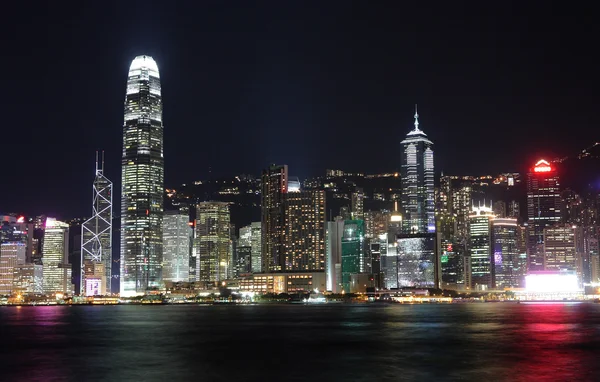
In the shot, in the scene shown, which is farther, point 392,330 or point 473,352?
point 392,330

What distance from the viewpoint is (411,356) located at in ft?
241

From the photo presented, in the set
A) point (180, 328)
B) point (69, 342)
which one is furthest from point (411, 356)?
point (180, 328)

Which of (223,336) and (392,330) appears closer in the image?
(223,336)

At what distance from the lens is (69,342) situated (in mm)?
94062

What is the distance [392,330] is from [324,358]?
4109cm

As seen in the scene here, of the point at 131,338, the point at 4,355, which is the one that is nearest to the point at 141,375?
the point at 4,355

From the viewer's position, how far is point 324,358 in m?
72.7

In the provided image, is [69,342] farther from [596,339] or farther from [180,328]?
[596,339]

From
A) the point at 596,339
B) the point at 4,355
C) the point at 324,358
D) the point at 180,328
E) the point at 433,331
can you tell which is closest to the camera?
the point at 324,358

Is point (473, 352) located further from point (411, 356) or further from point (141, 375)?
point (141, 375)

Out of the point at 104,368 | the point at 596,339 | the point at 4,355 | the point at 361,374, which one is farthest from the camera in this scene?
the point at 596,339

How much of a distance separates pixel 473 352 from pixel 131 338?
44.4 m

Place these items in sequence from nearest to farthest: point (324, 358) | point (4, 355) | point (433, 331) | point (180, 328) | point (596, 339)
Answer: point (324, 358) < point (4, 355) < point (596, 339) < point (433, 331) < point (180, 328)

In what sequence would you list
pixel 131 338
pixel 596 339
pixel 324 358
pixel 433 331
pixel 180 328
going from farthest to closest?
pixel 180 328 → pixel 433 331 → pixel 131 338 → pixel 596 339 → pixel 324 358
